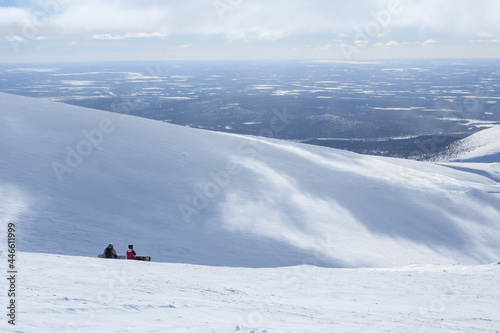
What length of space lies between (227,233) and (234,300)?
791 centimetres

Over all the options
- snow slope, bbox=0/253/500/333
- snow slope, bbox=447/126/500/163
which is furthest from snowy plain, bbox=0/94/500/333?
snow slope, bbox=447/126/500/163

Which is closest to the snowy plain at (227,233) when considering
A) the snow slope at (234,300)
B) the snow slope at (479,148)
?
the snow slope at (234,300)

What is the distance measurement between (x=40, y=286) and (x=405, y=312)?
658 cm

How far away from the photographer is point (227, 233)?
1608cm

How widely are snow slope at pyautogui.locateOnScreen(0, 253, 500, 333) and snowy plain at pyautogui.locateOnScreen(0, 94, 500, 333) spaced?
0.04 meters

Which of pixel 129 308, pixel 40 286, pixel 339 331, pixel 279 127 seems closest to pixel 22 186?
pixel 40 286

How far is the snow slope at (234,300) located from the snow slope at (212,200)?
3.35 meters

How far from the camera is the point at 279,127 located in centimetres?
12481

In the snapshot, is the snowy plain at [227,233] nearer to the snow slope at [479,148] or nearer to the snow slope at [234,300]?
the snow slope at [234,300]

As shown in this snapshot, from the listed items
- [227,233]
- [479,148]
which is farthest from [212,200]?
[479,148]

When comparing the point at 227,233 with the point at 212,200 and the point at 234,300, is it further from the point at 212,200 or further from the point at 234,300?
the point at 234,300

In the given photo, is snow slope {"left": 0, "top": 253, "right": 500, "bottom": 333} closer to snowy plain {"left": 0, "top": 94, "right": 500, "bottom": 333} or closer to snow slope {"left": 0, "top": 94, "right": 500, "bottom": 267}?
snowy plain {"left": 0, "top": 94, "right": 500, "bottom": 333}

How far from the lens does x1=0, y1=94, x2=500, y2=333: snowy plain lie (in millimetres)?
7316

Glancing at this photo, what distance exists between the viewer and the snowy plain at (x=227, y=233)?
7316 mm
